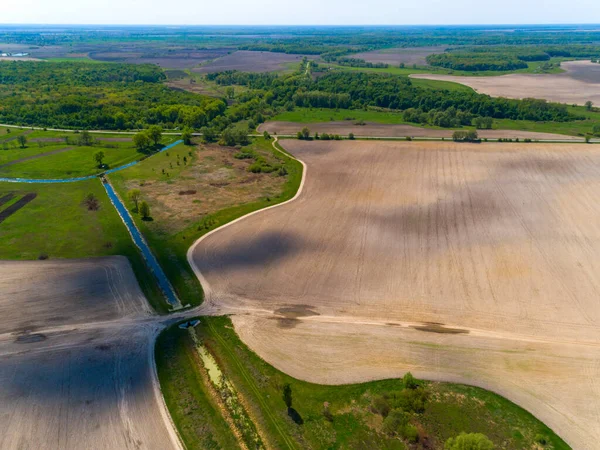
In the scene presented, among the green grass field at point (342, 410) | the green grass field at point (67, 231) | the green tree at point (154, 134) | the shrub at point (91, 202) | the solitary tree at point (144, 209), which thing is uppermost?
the green tree at point (154, 134)

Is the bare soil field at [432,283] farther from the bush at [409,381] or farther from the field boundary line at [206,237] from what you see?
the bush at [409,381]

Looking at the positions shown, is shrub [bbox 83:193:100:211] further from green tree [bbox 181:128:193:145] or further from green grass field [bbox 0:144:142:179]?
green tree [bbox 181:128:193:145]

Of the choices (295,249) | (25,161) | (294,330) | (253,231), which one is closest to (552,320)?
(294,330)

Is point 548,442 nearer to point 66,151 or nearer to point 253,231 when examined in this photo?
point 253,231

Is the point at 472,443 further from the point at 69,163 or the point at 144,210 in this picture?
the point at 69,163

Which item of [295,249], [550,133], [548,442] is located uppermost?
[550,133]

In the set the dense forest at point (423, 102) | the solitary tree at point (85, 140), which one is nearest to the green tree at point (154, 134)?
the solitary tree at point (85, 140)
